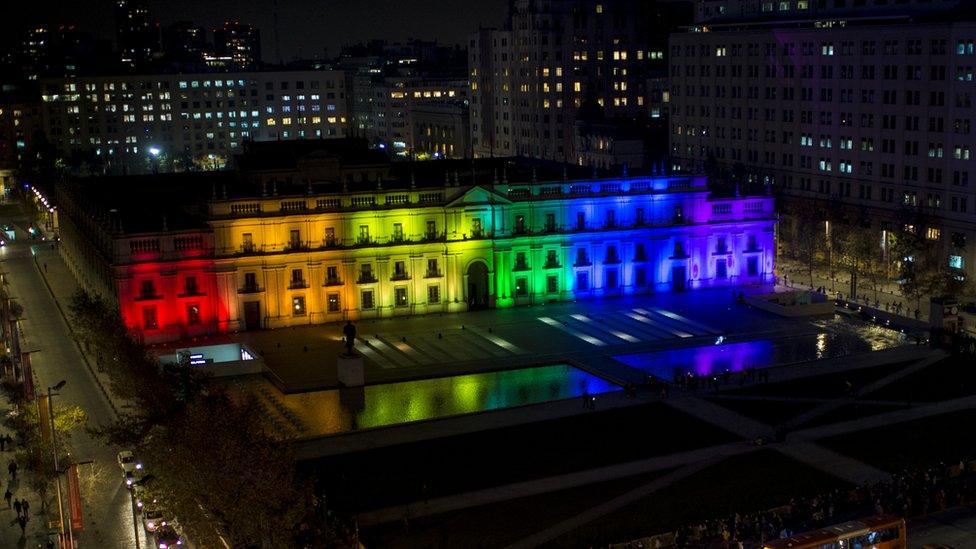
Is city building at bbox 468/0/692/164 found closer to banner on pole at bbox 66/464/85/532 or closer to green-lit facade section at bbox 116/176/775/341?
green-lit facade section at bbox 116/176/775/341

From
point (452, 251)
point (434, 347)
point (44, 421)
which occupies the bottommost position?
point (434, 347)

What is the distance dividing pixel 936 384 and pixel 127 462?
158 feet

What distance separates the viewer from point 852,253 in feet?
352

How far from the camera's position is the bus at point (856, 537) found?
140 ft

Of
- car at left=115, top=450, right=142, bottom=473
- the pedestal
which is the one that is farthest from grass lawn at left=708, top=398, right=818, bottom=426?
car at left=115, top=450, right=142, bottom=473

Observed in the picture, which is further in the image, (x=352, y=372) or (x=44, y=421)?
(x=352, y=372)

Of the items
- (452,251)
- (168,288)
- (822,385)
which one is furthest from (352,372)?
(822,385)

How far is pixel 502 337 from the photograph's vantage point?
8850 cm

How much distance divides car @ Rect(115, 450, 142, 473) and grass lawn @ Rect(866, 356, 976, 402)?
42578 millimetres

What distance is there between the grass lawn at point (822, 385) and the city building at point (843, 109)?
32.1 meters

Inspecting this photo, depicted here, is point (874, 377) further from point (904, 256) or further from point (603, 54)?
point (603, 54)

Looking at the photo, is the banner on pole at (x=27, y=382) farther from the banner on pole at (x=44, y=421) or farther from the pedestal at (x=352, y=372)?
the pedestal at (x=352, y=372)

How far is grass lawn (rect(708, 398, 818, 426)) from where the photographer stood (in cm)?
6688

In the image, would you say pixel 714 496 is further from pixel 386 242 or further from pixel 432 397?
pixel 386 242
